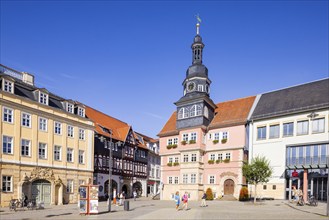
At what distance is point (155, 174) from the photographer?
65188 millimetres

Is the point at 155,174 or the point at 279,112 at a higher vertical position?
the point at 279,112

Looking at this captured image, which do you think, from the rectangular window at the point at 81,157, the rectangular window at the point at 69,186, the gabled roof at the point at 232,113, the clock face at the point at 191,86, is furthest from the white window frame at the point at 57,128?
the gabled roof at the point at 232,113

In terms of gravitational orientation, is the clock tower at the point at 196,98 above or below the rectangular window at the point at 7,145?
above

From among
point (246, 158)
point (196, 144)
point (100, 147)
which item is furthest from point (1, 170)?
point (246, 158)

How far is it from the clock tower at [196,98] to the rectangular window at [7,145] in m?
24.1

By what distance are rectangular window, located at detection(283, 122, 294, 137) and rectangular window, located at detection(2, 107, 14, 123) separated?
3133 centimetres

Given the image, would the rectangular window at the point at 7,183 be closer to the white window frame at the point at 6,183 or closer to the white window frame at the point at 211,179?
the white window frame at the point at 6,183

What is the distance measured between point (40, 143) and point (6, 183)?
569cm

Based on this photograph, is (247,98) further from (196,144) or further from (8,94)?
(8,94)

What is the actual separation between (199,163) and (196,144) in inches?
107

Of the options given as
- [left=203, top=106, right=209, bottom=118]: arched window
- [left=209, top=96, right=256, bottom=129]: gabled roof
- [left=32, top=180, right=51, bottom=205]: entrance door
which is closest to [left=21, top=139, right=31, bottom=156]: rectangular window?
[left=32, top=180, right=51, bottom=205]: entrance door

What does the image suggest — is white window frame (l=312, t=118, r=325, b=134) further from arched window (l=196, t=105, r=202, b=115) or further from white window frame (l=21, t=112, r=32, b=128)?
white window frame (l=21, t=112, r=32, b=128)

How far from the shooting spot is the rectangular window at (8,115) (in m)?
30.3

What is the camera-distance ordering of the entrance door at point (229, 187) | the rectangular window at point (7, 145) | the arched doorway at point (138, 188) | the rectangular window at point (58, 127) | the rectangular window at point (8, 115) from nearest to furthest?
the rectangular window at point (7, 145) → the rectangular window at point (8, 115) → the rectangular window at point (58, 127) → the entrance door at point (229, 187) → the arched doorway at point (138, 188)
